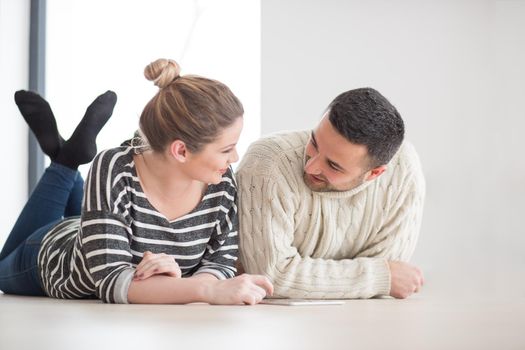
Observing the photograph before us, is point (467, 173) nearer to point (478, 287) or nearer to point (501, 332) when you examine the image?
point (478, 287)

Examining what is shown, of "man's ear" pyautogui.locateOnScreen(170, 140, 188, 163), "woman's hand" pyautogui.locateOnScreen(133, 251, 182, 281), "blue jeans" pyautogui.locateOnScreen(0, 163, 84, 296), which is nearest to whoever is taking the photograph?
"woman's hand" pyautogui.locateOnScreen(133, 251, 182, 281)

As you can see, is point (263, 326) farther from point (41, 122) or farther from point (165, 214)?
point (41, 122)

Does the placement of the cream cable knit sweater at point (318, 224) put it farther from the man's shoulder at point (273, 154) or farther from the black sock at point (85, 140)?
the black sock at point (85, 140)

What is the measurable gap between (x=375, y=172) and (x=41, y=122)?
1001 millimetres

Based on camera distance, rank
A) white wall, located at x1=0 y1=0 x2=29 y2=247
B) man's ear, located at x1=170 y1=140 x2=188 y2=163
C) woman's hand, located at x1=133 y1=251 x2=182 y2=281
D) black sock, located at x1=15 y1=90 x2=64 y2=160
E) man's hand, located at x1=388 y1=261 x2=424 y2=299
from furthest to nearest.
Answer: white wall, located at x1=0 y1=0 x2=29 y2=247
black sock, located at x1=15 y1=90 x2=64 y2=160
man's hand, located at x1=388 y1=261 x2=424 y2=299
man's ear, located at x1=170 y1=140 x2=188 y2=163
woman's hand, located at x1=133 y1=251 x2=182 y2=281

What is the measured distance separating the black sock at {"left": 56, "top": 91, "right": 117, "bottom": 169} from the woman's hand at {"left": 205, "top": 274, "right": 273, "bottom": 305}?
0.73m

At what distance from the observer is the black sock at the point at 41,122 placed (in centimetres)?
246

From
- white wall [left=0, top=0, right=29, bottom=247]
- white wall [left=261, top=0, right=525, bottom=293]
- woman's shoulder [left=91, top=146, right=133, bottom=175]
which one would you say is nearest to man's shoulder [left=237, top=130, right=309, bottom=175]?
woman's shoulder [left=91, top=146, right=133, bottom=175]

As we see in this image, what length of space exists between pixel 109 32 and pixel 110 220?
2552 mm

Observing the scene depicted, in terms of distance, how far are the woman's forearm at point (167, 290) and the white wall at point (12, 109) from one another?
7.77ft

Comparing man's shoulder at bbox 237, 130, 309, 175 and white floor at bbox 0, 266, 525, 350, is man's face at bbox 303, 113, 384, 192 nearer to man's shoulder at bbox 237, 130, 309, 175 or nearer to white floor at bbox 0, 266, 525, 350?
man's shoulder at bbox 237, 130, 309, 175

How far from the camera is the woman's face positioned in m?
1.91

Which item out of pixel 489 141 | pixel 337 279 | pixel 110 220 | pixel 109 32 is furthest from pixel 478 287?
pixel 109 32

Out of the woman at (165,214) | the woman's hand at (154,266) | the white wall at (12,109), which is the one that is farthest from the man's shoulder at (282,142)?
the white wall at (12,109)
